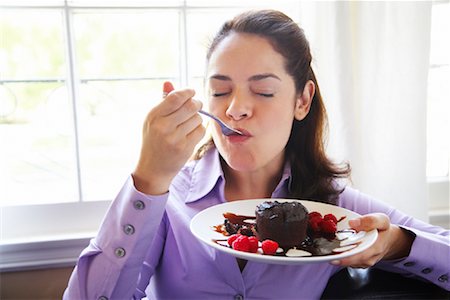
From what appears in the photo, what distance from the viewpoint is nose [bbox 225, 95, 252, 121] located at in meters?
0.97

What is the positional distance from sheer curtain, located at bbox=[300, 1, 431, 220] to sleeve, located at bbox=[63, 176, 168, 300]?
80 centimetres

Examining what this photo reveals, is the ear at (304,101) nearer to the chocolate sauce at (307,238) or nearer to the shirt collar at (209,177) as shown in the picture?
the shirt collar at (209,177)

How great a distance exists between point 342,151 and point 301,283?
555mm

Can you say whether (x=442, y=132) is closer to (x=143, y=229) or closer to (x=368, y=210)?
(x=368, y=210)

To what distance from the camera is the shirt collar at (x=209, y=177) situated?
111 cm

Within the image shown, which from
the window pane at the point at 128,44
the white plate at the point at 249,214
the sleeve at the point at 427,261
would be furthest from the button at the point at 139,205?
the window pane at the point at 128,44

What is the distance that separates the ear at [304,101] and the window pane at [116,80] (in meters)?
0.67

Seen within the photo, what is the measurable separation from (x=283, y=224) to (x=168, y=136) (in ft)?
1.03

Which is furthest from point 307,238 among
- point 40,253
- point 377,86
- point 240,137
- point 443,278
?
point 40,253

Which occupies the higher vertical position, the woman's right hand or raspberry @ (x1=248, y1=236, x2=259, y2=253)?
the woman's right hand

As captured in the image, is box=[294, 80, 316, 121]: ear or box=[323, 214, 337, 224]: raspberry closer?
box=[323, 214, 337, 224]: raspberry

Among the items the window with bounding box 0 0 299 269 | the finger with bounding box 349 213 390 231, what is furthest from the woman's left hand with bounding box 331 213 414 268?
the window with bounding box 0 0 299 269

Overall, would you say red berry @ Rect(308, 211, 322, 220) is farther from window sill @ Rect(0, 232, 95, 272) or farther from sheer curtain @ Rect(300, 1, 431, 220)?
window sill @ Rect(0, 232, 95, 272)

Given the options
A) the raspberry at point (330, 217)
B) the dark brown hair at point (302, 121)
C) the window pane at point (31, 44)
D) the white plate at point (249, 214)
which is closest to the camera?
the white plate at point (249, 214)
